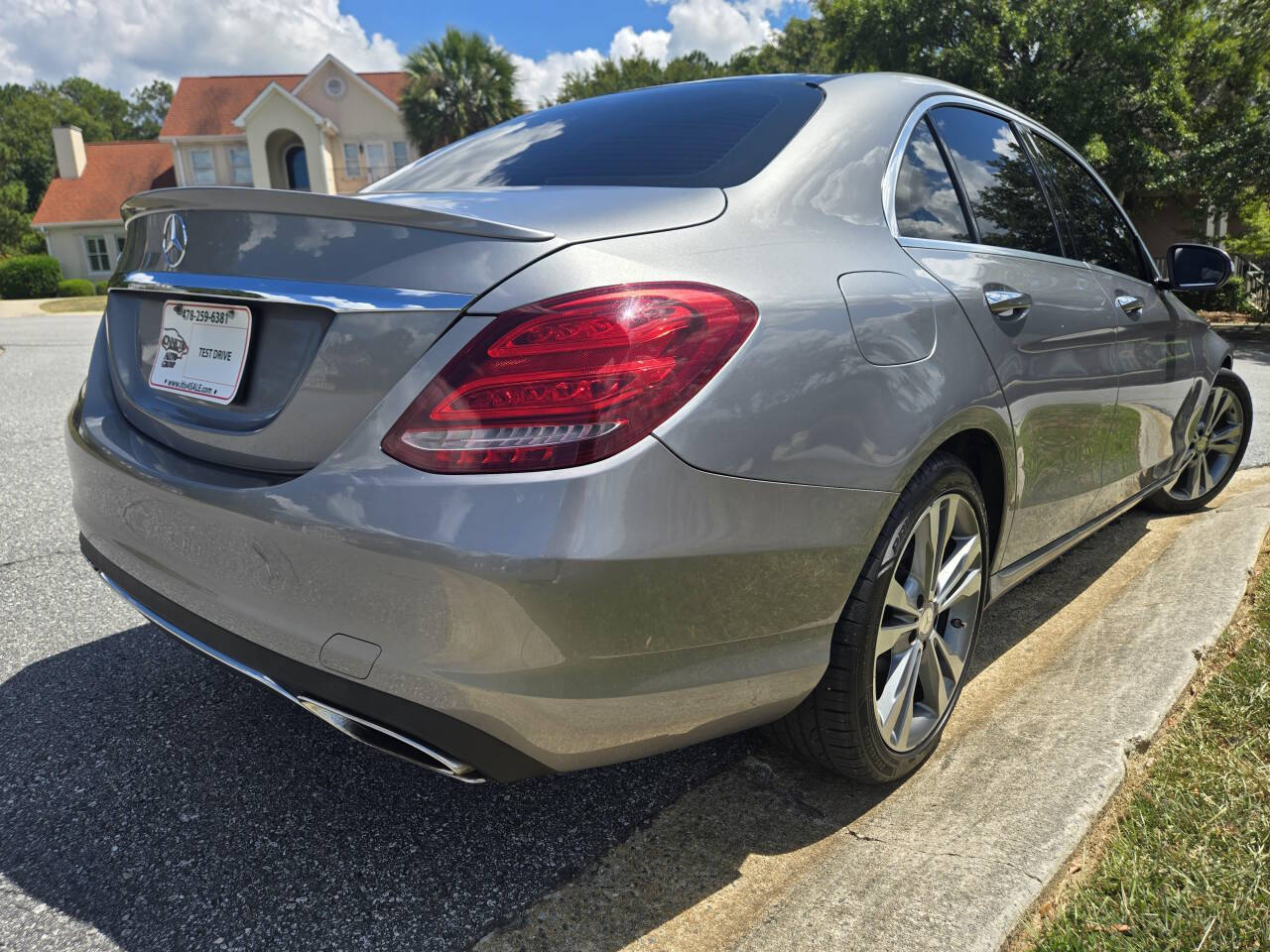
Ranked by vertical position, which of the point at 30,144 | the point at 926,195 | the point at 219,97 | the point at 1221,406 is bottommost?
the point at 1221,406

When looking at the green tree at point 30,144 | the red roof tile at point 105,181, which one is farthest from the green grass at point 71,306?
the green tree at point 30,144

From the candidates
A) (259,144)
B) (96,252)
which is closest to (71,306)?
(259,144)

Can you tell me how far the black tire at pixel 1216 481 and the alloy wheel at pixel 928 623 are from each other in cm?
233

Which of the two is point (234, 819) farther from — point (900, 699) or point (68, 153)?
point (68, 153)

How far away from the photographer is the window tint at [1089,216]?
3.08 meters

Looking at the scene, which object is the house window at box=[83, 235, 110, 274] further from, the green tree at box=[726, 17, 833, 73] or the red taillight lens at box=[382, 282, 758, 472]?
the red taillight lens at box=[382, 282, 758, 472]

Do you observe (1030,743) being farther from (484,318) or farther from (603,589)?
(484,318)

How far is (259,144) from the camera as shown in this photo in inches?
1460

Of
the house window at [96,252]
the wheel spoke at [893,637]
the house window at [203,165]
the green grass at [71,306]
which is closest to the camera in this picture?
the wheel spoke at [893,637]

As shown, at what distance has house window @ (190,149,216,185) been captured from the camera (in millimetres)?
38875

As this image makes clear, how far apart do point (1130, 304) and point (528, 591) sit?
2604 mm

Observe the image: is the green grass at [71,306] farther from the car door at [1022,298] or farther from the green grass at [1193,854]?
the green grass at [1193,854]

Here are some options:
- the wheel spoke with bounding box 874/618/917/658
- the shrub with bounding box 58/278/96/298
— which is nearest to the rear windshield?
the wheel spoke with bounding box 874/618/917/658

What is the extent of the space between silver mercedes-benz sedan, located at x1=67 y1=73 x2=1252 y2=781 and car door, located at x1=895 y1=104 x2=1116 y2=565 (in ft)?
0.08
